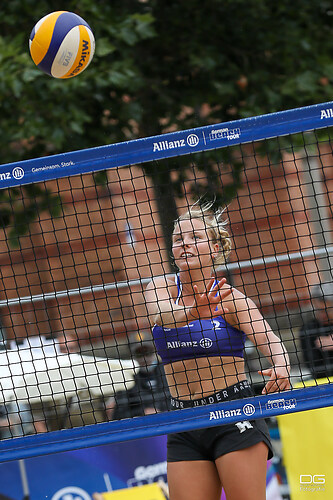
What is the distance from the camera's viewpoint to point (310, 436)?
18.0 feet

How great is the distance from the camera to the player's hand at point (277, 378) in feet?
11.2

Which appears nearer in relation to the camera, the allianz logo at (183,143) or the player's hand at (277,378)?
the player's hand at (277,378)

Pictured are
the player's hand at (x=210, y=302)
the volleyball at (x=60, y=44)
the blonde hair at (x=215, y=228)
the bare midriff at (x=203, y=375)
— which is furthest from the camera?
the volleyball at (x=60, y=44)

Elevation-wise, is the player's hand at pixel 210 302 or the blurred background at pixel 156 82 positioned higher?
the blurred background at pixel 156 82

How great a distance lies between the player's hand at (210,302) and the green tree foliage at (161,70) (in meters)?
4.47

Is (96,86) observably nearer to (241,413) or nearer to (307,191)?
(241,413)

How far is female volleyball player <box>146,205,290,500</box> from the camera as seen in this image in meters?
3.41

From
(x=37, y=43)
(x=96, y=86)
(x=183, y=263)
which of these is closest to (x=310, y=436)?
(x=183, y=263)

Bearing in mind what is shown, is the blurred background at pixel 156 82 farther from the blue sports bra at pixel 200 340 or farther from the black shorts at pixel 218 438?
the blue sports bra at pixel 200 340

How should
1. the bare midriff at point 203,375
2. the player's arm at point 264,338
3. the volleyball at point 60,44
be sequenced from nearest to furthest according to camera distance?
1. the player's arm at point 264,338
2. the bare midriff at point 203,375
3. the volleyball at point 60,44

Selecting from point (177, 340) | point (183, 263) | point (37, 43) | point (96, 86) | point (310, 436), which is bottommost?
point (310, 436)

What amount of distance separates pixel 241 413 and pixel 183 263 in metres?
0.84

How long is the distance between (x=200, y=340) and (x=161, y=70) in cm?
613

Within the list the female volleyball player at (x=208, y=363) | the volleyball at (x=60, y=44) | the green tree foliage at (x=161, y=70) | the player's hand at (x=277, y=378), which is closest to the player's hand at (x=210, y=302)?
the female volleyball player at (x=208, y=363)
